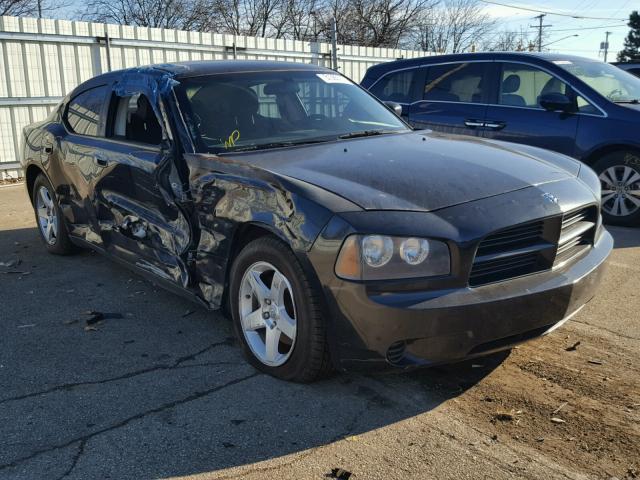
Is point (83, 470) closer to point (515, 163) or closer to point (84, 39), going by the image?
point (515, 163)

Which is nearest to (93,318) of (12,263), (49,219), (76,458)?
(76,458)

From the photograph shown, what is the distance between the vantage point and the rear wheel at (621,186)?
666 cm

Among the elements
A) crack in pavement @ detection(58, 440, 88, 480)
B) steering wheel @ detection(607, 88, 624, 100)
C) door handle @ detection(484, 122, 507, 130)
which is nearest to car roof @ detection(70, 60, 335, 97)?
crack in pavement @ detection(58, 440, 88, 480)

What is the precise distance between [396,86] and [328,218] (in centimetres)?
601

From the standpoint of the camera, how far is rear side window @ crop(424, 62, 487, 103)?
7.62 meters

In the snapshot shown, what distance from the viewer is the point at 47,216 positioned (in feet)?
20.4

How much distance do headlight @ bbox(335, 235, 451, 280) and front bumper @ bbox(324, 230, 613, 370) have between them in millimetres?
82

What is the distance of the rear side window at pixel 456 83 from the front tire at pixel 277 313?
5094 mm

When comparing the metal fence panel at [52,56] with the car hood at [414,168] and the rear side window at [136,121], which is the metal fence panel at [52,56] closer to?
the rear side window at [136,121]

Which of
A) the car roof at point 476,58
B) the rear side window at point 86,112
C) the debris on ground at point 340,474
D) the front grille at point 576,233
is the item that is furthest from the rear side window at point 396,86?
the debris on ground at point 340,474

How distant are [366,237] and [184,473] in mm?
1246

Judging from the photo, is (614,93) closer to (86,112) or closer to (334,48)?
(86,112)

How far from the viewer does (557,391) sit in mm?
3197

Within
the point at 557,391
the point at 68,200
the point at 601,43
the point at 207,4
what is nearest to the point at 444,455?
the point at 557,391
